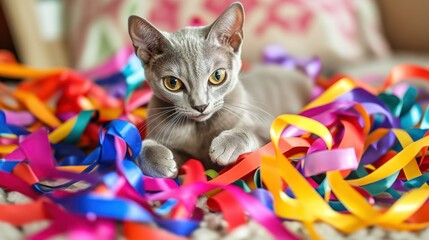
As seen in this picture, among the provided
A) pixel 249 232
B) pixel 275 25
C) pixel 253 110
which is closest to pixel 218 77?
pixel 253 110

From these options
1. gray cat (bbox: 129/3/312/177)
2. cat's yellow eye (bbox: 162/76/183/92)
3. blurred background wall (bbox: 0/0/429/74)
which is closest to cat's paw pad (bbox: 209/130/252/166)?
gray cat (bbox: 129/3/312/177)

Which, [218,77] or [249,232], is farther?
[218,77]

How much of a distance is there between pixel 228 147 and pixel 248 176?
0.06m

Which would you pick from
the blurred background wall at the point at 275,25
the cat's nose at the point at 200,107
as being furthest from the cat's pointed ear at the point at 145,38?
the blurred background wall at the point at 275,25

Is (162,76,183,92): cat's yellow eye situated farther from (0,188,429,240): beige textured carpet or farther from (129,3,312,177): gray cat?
(0,188,429,240): beige textured carpet

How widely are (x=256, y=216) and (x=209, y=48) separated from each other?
312mm

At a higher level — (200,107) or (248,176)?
(200,107)

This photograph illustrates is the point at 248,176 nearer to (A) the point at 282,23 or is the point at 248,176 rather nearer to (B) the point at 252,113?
(B) the point at 252,113

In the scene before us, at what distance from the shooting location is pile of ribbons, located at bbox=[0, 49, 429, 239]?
0.63 metres

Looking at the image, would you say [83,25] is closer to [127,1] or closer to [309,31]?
[127,1]

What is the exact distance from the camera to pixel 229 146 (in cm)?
78

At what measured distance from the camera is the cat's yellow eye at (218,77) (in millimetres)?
804

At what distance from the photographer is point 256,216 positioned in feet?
2.12

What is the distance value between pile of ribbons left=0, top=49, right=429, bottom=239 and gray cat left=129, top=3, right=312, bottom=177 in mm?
37
